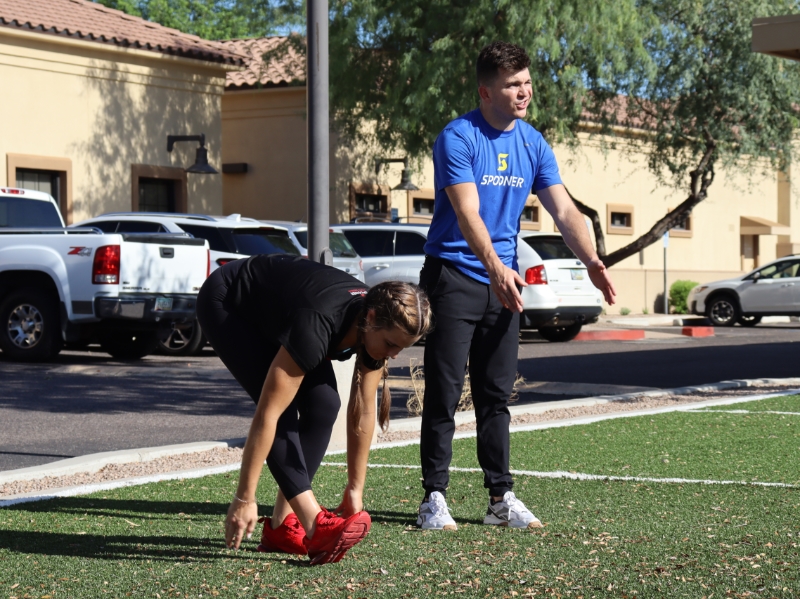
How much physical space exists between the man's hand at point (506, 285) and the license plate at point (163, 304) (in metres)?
9.60

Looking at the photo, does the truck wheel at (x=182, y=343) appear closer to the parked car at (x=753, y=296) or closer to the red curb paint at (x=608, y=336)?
the red curb paint at (x=608, y=336)

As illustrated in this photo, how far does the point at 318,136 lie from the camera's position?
7594 millimetres

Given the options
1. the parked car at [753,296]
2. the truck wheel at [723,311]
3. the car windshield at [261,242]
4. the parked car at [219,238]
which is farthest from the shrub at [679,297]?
the car windshield at [261,242]

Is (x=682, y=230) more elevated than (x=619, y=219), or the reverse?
(x=619, y=219)

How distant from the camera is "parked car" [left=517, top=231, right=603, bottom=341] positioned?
18.5 m

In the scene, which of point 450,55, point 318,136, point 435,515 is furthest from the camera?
point 450,55

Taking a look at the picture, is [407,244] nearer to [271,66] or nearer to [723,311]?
[271,66]

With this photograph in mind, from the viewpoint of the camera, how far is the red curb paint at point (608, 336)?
837 inches

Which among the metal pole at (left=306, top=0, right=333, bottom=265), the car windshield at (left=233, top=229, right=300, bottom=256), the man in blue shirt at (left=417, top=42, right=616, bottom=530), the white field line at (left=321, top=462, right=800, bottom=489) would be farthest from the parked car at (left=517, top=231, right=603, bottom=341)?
the man in blue shirt at (left=417, top=42, right=616, bottom=530)

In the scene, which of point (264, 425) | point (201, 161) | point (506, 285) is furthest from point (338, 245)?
point (264, 425)

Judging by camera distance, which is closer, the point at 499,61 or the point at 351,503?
the point at 351,503

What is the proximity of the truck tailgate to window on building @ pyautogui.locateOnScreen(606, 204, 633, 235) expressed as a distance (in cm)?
2037

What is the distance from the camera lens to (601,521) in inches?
206

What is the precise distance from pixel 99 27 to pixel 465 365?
1924 centimetres
